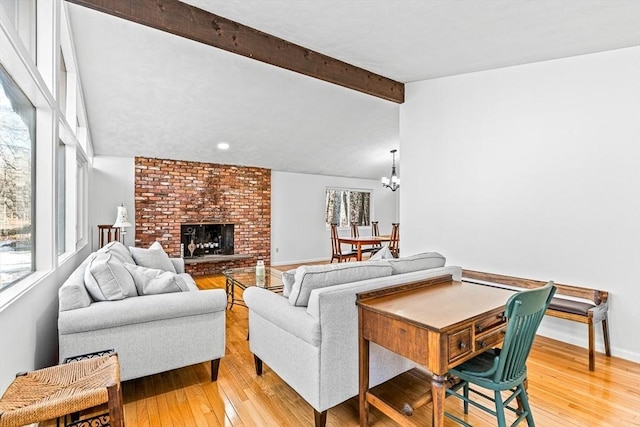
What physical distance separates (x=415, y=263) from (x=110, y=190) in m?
5.47

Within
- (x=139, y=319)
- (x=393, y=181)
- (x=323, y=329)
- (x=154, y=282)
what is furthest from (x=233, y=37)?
(x=393, y=181)

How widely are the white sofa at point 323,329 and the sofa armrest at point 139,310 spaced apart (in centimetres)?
33

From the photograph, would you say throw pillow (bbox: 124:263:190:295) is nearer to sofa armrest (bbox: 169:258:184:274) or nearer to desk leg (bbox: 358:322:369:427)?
desk leg (bbox: 358:322:369:427)

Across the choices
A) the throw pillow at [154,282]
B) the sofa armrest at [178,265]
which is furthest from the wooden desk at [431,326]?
the sofa armrest at [178,265]

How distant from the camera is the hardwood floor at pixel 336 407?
1.98 meters

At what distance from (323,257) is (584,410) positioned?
6.28 meters

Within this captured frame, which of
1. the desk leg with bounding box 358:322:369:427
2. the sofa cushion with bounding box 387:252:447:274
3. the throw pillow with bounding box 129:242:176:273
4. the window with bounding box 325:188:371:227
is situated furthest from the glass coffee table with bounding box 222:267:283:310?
the window with bounding box 325:188:371:227

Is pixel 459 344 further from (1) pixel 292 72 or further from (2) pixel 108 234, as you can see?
(2) pixel 108 234

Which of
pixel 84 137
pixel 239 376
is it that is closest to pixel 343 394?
pixel 239 376

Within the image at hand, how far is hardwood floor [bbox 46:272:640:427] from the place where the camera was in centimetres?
198

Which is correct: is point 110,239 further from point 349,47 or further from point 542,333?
point 542,333

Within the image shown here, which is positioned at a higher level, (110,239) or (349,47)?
(349,47)

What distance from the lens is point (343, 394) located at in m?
1.88

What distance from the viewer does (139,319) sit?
2.13m
